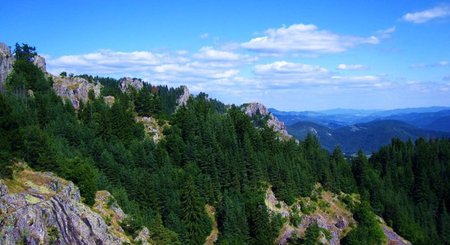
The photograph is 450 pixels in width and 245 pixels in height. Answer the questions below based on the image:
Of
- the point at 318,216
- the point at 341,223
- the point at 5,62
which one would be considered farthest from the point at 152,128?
the point at 341,223

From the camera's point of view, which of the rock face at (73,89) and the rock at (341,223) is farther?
the rock face at (73,89)

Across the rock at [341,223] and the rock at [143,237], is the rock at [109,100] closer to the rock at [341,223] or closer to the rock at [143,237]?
the rock at [341,223]

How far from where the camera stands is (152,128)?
133 m

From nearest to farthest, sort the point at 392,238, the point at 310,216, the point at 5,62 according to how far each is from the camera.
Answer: the point at 310,216, the point at 392,238, the point at 5,62

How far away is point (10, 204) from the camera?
164ft

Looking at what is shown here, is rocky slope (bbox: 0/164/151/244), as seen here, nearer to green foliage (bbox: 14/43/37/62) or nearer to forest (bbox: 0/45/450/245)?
forest (bbox: 0/45/450/245)

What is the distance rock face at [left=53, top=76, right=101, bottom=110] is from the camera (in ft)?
464

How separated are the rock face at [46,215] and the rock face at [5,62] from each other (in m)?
89.2

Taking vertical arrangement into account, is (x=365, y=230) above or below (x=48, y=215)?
below

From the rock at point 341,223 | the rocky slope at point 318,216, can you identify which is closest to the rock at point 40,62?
the rocky slope at point 318,216

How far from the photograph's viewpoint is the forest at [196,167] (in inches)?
3071

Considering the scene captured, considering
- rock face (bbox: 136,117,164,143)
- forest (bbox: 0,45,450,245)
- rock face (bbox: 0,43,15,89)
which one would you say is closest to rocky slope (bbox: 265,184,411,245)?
forest (bbox: 0,45,450,245)

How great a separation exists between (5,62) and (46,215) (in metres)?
108

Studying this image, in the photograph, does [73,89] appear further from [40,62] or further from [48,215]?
[48,215]
